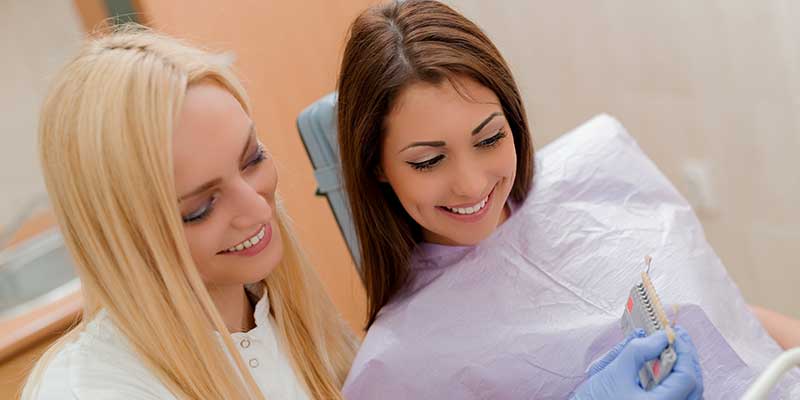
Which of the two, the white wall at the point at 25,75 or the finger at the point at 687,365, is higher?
the white wall at the point at 25,75

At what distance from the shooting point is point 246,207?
127 centimetres

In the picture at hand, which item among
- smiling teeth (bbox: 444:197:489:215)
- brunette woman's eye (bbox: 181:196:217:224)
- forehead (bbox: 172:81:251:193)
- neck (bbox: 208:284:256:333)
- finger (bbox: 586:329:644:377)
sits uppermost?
forehead (bbox: 172:81:251:193)

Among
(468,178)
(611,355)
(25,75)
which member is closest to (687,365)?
(611,355)

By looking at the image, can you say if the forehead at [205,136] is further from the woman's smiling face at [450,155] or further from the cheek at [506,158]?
the cheek at [506,158]

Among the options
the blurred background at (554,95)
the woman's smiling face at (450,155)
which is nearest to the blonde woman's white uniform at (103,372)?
the woman's smiling face at (450,155)

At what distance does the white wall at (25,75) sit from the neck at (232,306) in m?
1.72

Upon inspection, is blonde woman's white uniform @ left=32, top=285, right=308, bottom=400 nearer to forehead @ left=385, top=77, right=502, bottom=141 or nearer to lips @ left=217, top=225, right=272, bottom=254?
lips @ left=217, top=225, right=272, bottom=254

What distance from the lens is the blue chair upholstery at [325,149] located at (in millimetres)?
1737

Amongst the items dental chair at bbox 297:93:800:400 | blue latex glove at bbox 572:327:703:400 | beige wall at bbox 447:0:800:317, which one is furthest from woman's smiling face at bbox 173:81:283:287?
beige wall at bbox 447:0:800:317

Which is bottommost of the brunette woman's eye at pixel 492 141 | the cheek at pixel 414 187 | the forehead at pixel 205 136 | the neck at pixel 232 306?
the neck at pixel 232 306

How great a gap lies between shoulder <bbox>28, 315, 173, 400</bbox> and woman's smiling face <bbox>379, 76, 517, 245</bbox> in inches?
18.9

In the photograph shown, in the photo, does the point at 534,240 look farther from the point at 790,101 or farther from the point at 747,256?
the point at 747,256

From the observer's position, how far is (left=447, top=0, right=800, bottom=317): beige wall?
7.43ft

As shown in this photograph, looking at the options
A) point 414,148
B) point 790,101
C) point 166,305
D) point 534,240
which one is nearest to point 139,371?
point 166,305
